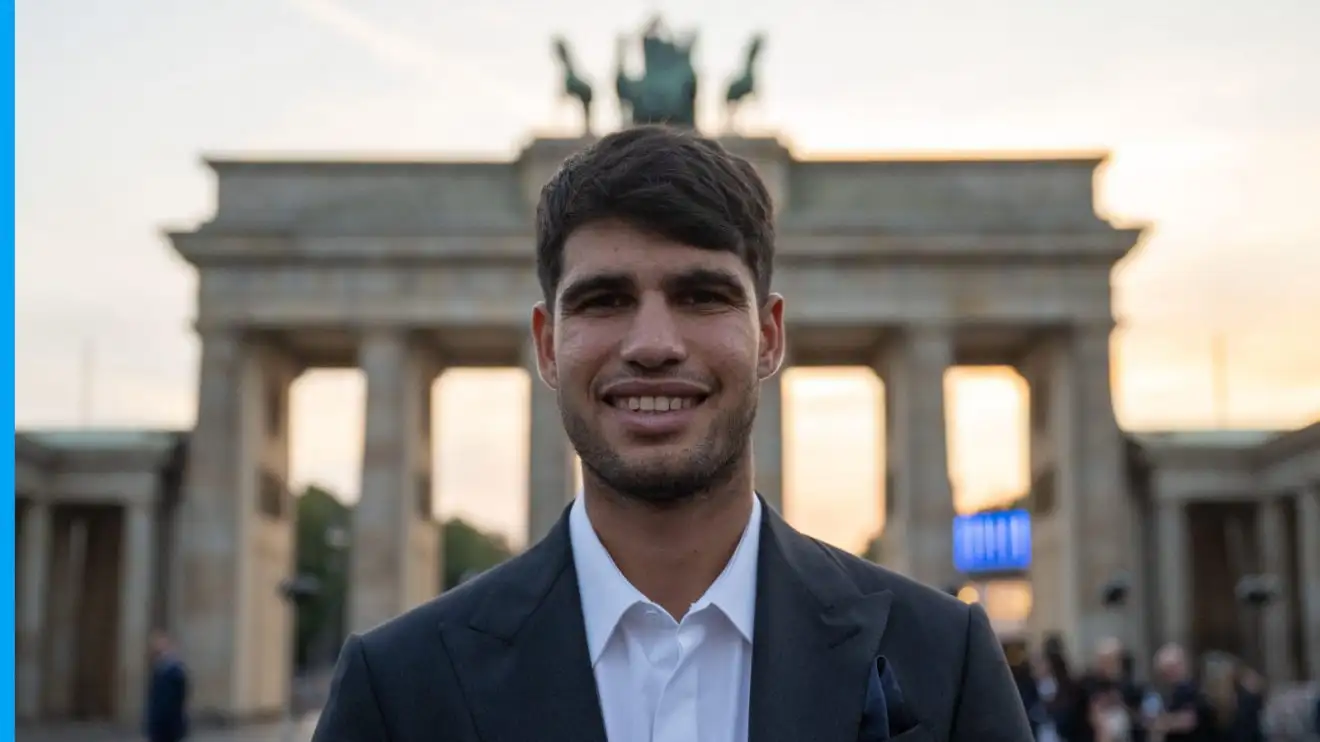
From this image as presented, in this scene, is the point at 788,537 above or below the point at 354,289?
below

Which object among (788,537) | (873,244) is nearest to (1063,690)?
(788,537)

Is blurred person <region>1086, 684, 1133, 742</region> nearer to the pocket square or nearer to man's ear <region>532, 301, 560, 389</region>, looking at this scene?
man's ear <region>532, 301, 560, 389</region>

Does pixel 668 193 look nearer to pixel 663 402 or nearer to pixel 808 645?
pixel 663 402

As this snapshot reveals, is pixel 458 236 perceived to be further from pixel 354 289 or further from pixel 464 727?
pixel 464 727

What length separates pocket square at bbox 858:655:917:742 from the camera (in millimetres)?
3172

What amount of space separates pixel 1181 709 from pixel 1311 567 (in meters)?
42.8

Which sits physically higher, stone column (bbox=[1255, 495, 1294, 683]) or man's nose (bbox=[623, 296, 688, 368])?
man's nose (bbox=[623, 296, 688, 368])

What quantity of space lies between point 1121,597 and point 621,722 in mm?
45468

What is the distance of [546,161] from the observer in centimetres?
6044

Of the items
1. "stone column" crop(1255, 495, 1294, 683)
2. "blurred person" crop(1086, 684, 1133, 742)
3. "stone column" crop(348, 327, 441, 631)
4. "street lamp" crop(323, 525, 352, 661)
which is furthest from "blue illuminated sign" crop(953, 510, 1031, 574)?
"street lamp" crop(323, 525, 352, 661)

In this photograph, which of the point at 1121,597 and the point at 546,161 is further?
the point at 546,161

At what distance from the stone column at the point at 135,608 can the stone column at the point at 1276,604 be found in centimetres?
3992

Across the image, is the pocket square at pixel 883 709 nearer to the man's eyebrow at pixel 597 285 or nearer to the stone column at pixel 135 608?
the man's eyebrow at pixel 597 285

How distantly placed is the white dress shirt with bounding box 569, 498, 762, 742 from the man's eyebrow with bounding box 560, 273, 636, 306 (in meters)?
0.53
